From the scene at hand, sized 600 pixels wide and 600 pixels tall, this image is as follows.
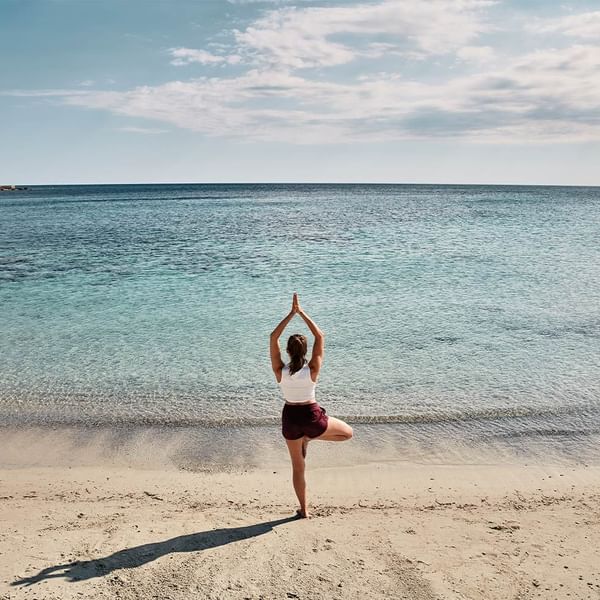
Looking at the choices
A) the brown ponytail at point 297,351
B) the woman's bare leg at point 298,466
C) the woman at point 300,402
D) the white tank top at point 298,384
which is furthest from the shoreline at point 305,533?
the brown ponytail at point 297,351

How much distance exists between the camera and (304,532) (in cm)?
604

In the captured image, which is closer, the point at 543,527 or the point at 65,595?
the point at 65,595

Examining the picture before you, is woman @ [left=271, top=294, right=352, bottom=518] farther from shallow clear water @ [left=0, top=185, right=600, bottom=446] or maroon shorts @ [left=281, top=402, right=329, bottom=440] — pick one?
shallow clear water @ [left=0, top=185, right=600, bottom=446]

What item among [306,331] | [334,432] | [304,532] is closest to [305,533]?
[304,532]

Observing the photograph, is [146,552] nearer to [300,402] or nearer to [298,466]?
[298,466]

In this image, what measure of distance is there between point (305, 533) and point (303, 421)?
46.6 inches

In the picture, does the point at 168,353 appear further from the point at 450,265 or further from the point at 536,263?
the point at 536,263

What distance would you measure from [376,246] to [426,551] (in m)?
29.2

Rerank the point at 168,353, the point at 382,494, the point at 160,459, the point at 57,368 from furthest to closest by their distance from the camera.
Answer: the point at 168,353 → the point at 57,368 → the point at 160,459 → the point at 382,494

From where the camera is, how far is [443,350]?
13.5 metres

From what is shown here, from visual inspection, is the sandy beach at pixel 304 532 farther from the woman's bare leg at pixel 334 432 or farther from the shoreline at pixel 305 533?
the woman's bare leg at pixel 334 432

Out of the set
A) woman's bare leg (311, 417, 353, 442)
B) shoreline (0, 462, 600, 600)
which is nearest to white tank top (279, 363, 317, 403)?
woman's bare leg (311, 417, 353, 442)

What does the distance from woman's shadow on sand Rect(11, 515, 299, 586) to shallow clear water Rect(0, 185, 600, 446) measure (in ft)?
11.9

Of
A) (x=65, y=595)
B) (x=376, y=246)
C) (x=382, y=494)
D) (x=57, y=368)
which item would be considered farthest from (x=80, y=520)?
(x=376, y=246)
